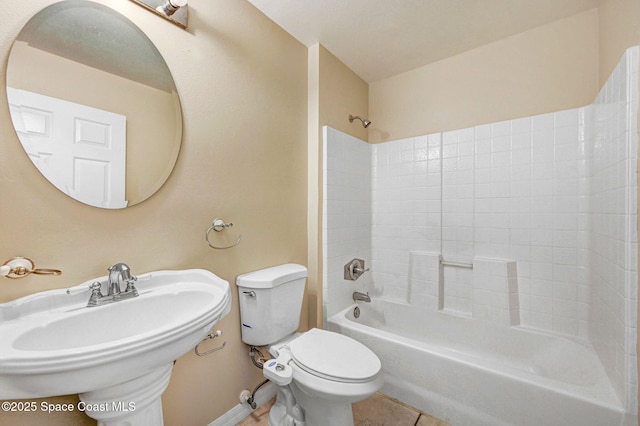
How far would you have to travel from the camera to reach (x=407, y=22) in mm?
1743

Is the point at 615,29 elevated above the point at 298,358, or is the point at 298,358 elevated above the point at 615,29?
the point at 615,29

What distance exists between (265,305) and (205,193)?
67 cm

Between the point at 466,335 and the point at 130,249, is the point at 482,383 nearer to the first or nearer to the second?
the point at 466,335

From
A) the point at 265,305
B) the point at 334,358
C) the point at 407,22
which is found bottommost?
the point at 334,358

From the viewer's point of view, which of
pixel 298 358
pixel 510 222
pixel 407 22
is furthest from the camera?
pixel 510 222

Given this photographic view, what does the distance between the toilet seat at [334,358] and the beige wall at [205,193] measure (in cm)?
42

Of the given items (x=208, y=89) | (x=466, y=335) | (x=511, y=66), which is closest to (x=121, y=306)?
(x=208, y=89)

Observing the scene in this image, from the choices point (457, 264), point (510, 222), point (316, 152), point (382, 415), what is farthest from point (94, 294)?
point (510, 222)

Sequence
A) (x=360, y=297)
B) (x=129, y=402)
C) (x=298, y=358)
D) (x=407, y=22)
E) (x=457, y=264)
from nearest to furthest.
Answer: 1. (x=129, y=402)
2. (x=298, y=358)
3. (x=407, y=22)
4. (x=457, y=264)
5. (x=360, y=297)

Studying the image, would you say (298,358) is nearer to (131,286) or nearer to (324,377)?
(324,377)

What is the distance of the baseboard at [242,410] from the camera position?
4.70 feet

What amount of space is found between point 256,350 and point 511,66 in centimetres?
253

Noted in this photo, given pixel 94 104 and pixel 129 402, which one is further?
pixel 94 104

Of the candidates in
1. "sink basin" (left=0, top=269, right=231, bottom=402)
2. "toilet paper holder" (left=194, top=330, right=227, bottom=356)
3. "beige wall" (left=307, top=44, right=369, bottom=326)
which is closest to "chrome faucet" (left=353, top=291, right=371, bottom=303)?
"beige wall" (left=307, top=44, right=369, bottom=326)
